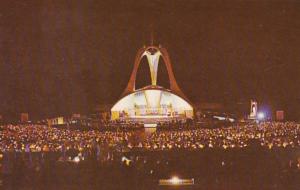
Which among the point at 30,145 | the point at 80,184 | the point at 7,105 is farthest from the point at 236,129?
the point at 7,105

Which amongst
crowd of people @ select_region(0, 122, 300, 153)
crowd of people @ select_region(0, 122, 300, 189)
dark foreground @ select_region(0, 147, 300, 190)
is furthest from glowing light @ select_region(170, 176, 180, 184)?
crowd of people @ select_region(0, 122, 300, 153)

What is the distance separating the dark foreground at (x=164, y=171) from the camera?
42.4ft

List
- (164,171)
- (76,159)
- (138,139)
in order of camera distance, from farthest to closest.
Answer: (138,139)
(76,159)
(164,171)

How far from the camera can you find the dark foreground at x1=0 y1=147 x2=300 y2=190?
12914 millimetres

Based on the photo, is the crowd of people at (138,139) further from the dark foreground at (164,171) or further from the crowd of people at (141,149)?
the dark foreground at (164,171)

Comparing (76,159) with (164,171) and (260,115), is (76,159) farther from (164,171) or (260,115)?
(260,115)

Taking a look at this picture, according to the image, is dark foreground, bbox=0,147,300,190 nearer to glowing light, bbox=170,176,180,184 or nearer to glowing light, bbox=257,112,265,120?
glowing light, bbox=170,176,180,184

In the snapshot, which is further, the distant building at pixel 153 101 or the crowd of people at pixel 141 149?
the distant building at pixel 153 101

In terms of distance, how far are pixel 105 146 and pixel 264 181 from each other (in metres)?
7.38

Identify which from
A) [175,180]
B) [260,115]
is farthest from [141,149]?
[260,115]

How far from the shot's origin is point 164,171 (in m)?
14.8

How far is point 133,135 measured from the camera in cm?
2233

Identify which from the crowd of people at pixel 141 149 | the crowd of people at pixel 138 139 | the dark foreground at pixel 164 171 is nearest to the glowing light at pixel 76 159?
the crowd of people at pixel 141 149

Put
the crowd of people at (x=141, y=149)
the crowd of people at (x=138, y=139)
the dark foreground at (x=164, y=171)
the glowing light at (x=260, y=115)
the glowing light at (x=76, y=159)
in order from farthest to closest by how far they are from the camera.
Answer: the glowing light at (x=260, y=115), the crowd of people at (x=138, y=139), the glowing light at (x=76, y=159), the crowd of people at (x=141, y=149), the dark foreground at (x=164, y=171)
